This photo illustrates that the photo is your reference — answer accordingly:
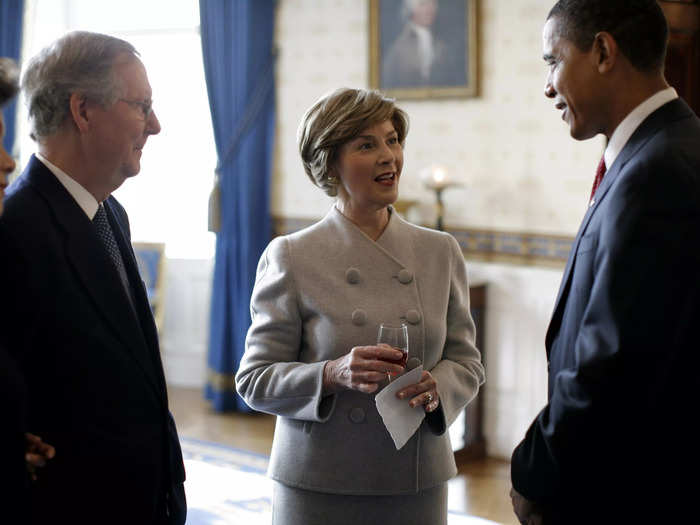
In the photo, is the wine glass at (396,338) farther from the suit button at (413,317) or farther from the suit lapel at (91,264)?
the suit lapel at (91,264)

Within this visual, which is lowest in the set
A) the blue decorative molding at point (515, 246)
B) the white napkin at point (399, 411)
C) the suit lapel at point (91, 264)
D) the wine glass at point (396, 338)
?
the blue decorative molding at point (515, 246)

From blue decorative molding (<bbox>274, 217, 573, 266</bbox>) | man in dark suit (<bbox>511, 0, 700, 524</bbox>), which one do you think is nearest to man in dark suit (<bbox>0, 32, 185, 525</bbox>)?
man in dark suit (<bbox>511, 0, 700, 524</bbox>)

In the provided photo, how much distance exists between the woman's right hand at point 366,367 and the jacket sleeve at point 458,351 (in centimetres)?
29

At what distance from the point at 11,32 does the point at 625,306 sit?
248 inches

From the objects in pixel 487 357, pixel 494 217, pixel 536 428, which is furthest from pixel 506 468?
pixel 536 428

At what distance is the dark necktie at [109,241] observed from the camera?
6.86 feet

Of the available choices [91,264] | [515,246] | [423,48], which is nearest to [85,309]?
[91,264]

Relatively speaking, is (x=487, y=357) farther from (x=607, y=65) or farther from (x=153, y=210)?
(x=607, y=65)

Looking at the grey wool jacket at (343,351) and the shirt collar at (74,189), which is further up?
the shirt collar at (74,189)

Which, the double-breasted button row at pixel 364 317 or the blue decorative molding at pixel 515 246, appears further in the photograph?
the blue decorative molding at pixel 515 246

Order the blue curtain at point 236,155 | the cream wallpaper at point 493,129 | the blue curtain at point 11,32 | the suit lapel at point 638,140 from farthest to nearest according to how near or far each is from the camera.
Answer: the blue curtain at point 11,32 → the blue curtain at point 236,155 → the cream wallpaper at point 493,129 → the suit lapel at point 638,140

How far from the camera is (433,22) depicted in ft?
18.0

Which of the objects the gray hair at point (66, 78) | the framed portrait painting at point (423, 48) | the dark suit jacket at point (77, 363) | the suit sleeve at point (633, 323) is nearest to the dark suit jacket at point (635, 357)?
the suit sleeve at point (633, 323)

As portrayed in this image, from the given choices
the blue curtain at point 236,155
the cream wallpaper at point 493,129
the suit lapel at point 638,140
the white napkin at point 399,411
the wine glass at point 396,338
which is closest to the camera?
the suit lapel at point 638,140
